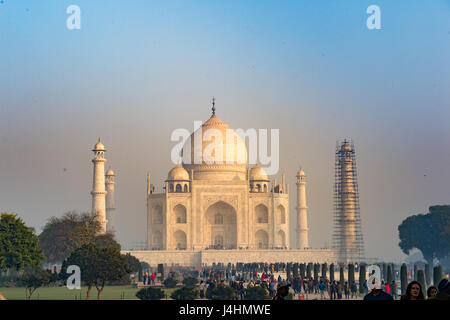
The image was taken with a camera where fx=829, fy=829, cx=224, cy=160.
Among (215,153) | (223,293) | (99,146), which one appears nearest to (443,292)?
(223,293)

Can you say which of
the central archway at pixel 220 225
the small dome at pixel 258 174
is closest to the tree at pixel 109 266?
the central archway at pixel 220 225

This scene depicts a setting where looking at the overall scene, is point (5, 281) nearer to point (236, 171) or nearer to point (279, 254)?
point (279, 254)

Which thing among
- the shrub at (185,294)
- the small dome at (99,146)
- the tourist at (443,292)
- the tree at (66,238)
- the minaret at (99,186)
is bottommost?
the shrub at (185,294)

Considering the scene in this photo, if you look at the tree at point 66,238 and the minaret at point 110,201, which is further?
the minaret at point 110,201

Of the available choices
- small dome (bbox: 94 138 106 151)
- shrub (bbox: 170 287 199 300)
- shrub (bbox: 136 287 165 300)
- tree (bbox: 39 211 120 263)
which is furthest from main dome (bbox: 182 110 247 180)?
shrub (bbox: 170 287 199 300)

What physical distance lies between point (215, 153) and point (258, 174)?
349 centimetres

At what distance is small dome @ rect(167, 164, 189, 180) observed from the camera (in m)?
56.5

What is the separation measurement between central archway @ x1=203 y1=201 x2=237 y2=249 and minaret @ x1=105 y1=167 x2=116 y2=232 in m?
6.39

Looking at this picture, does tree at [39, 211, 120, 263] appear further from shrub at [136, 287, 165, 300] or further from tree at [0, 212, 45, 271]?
shrub at [136, 287, 165, 300]

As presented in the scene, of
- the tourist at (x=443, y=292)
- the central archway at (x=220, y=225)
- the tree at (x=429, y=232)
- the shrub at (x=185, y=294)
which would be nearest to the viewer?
the tourist at (x=443, y=292)

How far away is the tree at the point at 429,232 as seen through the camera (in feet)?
173

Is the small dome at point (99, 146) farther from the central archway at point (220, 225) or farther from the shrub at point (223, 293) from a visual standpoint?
the shrub at point (223, 293)

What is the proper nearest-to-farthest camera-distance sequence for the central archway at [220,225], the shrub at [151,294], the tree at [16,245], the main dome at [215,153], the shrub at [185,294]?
the shrub at [185,294] → the shrub at [151,294] → the tree at [16,245] → the central archway at [220,225] → the main dome at [215,153]
